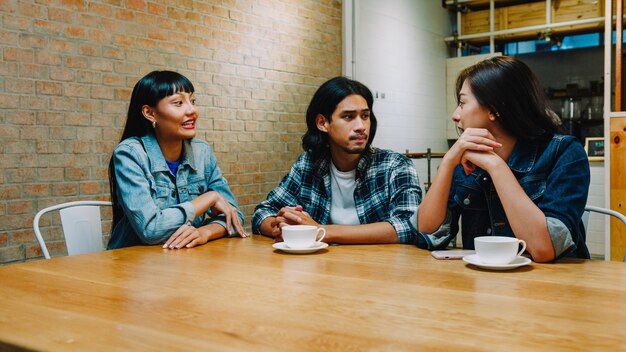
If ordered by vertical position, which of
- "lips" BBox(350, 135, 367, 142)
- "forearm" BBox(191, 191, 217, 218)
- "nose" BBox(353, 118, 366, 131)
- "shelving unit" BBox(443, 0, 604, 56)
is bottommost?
"forearm" BBox(191, 191, 217, 218)

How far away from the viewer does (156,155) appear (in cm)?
203

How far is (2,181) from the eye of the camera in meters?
3.12

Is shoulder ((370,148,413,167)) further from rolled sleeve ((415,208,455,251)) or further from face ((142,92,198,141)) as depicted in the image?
face ((142,92,198,141))

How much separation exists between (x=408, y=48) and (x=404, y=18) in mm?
347

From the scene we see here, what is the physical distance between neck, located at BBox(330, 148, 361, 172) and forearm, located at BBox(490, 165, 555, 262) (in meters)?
0.83

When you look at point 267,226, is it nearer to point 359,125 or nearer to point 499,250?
point 359,125

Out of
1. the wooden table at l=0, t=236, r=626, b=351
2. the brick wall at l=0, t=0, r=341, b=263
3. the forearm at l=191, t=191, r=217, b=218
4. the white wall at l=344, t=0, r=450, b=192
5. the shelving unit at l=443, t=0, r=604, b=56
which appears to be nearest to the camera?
the wooden table at l=0, t=236, r=626, b=351

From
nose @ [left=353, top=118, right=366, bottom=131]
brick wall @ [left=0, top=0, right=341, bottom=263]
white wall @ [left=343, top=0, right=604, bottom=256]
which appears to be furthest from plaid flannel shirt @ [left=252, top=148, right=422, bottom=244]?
white wall @ [left=343, top=0, right=604, bottom=256]

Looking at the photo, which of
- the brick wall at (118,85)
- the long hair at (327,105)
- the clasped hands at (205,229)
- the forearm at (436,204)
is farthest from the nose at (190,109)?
the brick wall at (118,85)

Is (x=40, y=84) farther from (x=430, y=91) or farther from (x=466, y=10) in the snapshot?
(x=466, y=10)

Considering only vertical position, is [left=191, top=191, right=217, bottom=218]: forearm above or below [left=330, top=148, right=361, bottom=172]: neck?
below

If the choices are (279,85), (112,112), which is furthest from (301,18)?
(112,112)

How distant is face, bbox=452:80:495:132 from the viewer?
1.62 m

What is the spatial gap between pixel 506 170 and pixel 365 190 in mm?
746
